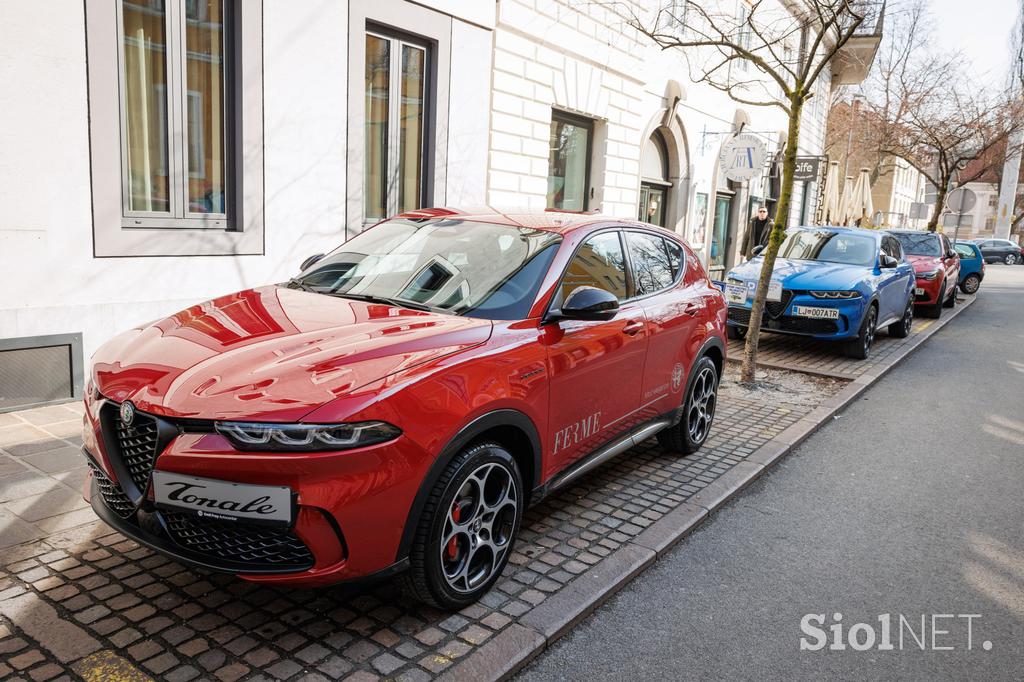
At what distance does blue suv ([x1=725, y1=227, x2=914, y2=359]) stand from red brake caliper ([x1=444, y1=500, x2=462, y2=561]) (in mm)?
7528

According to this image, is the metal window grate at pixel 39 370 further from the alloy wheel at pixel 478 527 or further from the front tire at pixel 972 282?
the front tire at pixel 972 282

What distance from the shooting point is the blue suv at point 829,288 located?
1021 centimetres

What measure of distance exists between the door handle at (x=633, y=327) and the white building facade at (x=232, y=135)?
4498 mm

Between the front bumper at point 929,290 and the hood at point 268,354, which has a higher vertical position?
the hood at point 268,354

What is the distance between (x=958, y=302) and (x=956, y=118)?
19.2 feet

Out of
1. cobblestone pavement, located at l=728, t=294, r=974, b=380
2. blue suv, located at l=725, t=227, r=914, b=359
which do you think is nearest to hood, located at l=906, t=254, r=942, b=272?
cobblestone pavement, located at l=728, t=294, r=974, b=380

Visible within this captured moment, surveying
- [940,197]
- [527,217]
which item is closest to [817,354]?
[527,217]

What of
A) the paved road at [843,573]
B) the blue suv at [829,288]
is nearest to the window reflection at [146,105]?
the paved road at [843,573]

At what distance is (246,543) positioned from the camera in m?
2.87

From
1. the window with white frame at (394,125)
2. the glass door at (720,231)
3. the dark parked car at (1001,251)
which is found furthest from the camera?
the dark parked car at (1001,251)

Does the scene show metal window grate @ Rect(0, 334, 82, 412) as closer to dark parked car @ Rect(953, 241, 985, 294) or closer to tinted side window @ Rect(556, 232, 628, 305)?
tinted side window @ Rect(556, 232, 628, 305)

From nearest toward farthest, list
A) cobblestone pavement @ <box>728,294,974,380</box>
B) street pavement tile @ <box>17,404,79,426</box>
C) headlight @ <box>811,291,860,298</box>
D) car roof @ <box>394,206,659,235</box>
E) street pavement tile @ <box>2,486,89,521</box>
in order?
street pavement tile @ <box>2,486,89,521</box>
car roof @ <box>394,206,659,235</box>
street pavement tile @ <box>17,404,79,426</box>
cobblestone pavement @ <box>728,294,974,380</box>
headlight @ <box>811,291,860,298</box>

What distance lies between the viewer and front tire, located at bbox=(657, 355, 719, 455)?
5805 mm

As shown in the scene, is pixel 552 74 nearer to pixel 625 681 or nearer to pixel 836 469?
pixel 836 469
